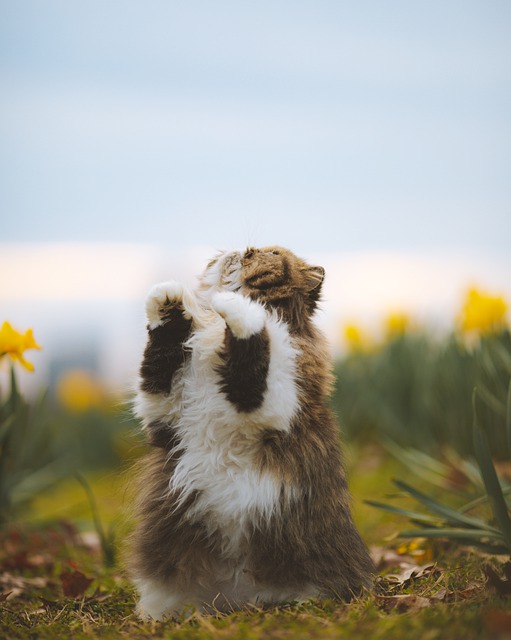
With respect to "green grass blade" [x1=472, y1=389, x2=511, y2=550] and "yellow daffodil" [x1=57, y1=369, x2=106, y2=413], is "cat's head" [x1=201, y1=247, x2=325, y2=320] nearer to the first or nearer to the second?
"green grass blade" [x1=472, y1=389, x2=511, y2=550]

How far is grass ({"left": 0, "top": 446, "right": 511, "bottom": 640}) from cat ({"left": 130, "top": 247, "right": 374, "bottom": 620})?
0.40 feet

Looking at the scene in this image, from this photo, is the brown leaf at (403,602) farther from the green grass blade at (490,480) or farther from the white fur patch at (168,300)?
the white fur patch at (168,300)

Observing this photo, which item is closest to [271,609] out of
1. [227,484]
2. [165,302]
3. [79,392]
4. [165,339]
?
[227,484]

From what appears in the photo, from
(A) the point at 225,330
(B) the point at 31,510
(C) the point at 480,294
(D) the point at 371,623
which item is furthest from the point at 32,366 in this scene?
(C) the point at 480,294

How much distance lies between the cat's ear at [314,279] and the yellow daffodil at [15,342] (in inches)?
50.7

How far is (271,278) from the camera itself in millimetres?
2504

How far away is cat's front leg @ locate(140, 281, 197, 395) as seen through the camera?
7.80 feet

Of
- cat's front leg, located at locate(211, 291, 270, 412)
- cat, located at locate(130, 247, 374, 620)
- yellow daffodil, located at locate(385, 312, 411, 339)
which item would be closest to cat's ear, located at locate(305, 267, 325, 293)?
cat, located at locate(130, 247, 374, 620)

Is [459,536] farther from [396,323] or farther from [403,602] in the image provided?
[396,323]

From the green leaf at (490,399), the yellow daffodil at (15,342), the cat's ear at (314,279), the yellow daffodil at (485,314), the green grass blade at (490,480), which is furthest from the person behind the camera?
the yellow daffodil at (485,314)

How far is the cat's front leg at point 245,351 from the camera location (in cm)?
217

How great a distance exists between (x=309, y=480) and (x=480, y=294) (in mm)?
3058

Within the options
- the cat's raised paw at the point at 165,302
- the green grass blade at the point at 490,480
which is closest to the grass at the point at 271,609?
the green grass blade at the point at 490,480

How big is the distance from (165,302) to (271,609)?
1.13 meters
